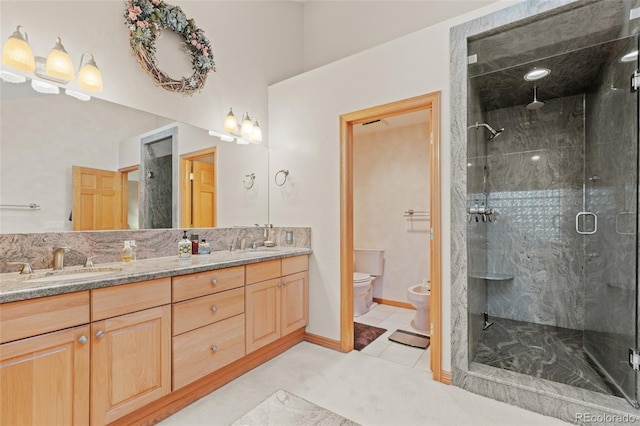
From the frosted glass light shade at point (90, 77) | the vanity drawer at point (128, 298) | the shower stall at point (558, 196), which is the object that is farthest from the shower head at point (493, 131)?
the frosted glass light shade at point (90, 77)

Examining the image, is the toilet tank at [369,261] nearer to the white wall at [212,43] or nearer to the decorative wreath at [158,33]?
the white wall at [212,43]

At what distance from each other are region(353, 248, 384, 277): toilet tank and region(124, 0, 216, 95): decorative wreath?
9.08ft

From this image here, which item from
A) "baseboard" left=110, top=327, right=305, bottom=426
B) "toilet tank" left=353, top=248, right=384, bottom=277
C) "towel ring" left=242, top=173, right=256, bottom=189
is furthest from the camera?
"toilet tank" left=353, top=248, right=384, bottom=277

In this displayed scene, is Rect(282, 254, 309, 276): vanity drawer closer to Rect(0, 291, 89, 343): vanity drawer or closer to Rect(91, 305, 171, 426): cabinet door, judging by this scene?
Rect(91, 305, 171, 426): cabinet door

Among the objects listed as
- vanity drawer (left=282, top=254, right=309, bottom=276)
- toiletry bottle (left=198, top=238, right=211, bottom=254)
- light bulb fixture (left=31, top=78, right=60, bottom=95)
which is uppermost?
light bulb fixture (left=31, top=78, right=60, bottom=95)

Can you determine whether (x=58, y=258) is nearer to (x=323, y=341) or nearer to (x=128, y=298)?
(x=128, y=298)

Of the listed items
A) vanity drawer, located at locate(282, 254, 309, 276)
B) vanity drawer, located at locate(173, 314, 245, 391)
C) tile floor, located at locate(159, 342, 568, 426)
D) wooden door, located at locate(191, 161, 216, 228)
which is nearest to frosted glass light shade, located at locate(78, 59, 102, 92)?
wooden door, located at locate(191, 161, 216, 228)

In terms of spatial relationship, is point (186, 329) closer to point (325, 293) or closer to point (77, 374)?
point (77, 374)

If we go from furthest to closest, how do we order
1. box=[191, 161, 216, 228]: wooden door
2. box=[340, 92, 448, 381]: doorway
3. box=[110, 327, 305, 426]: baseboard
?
box=[191, 161, 216, 228]: wooden door, box=[340, 92, 448, 381]: doorway, box=[110, 327, 305, 426]: baseboard

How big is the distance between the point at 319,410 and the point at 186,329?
3.05ft

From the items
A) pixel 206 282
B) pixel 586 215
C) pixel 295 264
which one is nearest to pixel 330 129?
pixel 295 264

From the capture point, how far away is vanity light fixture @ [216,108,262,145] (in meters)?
2.69

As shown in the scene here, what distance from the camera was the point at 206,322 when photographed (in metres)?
1.90

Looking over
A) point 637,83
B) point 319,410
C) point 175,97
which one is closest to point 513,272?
point 637,83
